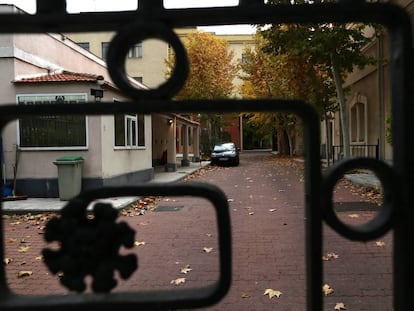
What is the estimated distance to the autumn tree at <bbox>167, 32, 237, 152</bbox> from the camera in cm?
3341

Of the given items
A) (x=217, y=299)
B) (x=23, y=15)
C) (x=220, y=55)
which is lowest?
(x=217, y=299)

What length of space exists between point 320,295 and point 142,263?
4771 millimetres

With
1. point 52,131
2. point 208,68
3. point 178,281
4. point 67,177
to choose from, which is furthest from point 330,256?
point 208,68

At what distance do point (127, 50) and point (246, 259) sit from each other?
4.91m

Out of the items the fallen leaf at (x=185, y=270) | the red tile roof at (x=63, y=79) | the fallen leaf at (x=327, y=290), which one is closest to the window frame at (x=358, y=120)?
the red tile roof at (x=63, y=79)

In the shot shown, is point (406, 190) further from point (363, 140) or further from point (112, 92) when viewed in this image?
point (363, 140)

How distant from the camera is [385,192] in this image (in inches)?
48.8

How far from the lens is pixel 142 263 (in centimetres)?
575

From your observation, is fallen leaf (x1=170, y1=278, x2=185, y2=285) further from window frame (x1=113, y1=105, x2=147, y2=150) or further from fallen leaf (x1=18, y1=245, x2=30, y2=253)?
window frame (x1=113, y1=105, x2=147, y2=150)

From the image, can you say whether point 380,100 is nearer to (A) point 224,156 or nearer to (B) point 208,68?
(A) point 224,156

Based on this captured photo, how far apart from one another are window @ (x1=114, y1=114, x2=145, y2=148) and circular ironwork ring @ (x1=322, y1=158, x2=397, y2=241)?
11.7 m

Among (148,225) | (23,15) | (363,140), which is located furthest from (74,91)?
(363,140)

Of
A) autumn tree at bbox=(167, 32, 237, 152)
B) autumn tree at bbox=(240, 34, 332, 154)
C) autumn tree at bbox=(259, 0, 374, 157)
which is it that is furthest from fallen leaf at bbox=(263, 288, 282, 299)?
autumn tree at bbox=(167, 32, 237, 152)

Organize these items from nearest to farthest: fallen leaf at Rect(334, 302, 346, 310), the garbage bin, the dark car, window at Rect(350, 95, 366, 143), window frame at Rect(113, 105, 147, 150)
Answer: fallen leaf at Rect(334, 302, 346, 310), the garbage bin, window frame at Rect(113, 105, 147, 150), window at Rect(350, 95, 366, 143), the dark car
